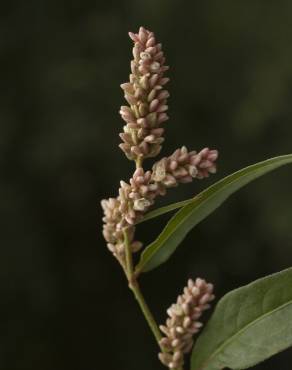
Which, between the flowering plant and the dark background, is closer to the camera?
the flowering plant

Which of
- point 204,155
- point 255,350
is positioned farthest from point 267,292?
point 204,155

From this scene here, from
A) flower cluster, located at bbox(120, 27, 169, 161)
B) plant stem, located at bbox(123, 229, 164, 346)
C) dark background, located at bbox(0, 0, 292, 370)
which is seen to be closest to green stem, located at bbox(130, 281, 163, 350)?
plant stem, located at bbox(123, 229, 164, 346)

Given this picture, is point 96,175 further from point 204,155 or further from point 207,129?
point 204,155

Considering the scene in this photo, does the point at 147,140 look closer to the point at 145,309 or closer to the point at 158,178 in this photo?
the point at 158,178

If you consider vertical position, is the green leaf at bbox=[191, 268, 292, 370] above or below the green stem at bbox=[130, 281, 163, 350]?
below

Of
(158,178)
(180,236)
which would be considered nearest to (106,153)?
(180,236)

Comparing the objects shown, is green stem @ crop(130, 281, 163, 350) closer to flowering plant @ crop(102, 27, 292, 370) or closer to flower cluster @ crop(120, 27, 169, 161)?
flowering plant @ crop(102, 27, 292, 370)

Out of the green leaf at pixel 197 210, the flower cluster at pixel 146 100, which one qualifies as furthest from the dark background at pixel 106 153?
the flower cluster at pixel 146 100

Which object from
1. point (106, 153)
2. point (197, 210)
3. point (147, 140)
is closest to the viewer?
point (147, 140)

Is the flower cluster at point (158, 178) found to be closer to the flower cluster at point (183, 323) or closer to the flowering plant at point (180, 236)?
the flowering plant at point (180, 236)
